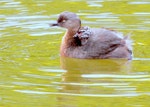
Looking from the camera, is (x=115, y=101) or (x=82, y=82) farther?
(x=82, y=82)

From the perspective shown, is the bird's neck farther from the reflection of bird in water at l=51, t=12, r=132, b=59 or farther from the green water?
the green water

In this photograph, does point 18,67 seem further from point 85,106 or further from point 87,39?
point 85,106

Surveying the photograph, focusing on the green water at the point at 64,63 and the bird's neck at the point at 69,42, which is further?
the bird's neck at the point at 69,42

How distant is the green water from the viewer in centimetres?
1020

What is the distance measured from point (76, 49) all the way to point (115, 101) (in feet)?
10.00

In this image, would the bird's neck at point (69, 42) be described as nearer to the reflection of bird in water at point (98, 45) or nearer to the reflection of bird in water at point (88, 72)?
the reflection of bird in water at point (98, 45)

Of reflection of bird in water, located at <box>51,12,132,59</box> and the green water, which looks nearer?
the green water

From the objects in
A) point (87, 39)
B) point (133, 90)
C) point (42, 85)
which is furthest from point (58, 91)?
point (87, 39)

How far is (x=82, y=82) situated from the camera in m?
11.0

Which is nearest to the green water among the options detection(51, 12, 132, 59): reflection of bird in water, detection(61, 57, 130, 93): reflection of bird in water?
detection(61, 57, 130, 93): reflection of bird in water

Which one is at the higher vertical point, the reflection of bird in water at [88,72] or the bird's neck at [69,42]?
the bird's neck at [69,42]

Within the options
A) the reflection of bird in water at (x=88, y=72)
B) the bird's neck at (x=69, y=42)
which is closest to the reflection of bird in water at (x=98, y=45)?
the bird's neck at (x=69, y=42)

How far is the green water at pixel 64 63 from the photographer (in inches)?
401

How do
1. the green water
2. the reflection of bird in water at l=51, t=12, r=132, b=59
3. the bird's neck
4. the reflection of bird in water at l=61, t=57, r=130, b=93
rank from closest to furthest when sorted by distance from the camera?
the green water < the reflection of bird in water at l=61, t=57, r=130, b=93 < the reflection of bird in water at l=51, t=12, r=132, b=59 < the bird's neck
